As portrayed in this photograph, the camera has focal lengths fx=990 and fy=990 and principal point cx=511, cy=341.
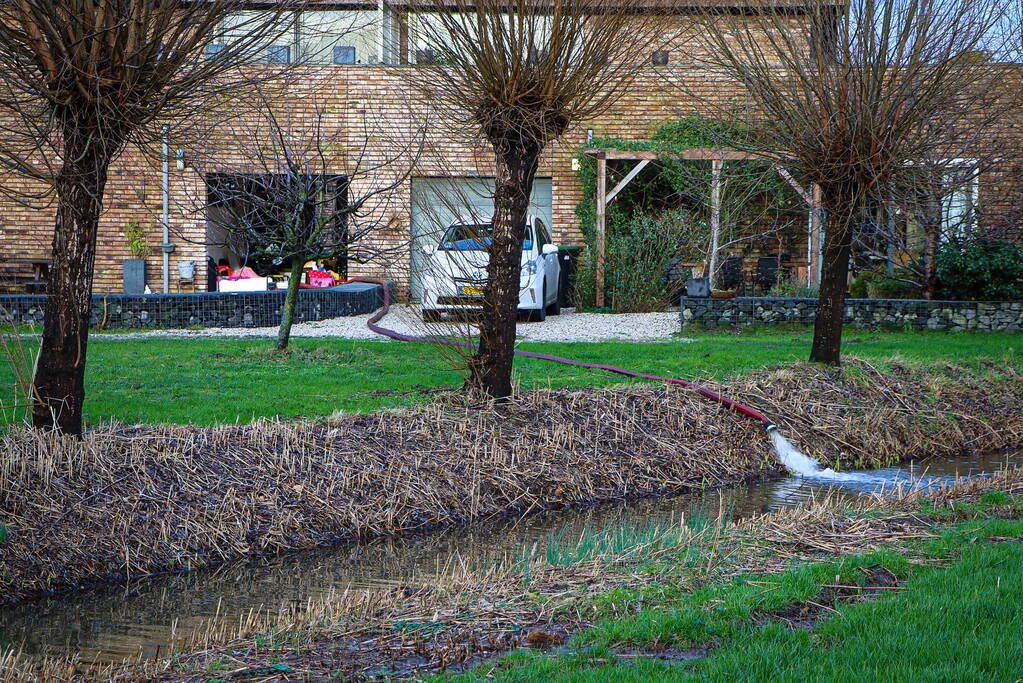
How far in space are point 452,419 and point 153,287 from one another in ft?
48.3

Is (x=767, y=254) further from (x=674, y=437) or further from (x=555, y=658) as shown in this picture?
(x=555, y=658)

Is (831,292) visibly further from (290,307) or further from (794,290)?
(794,290)

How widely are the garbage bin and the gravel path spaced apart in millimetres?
1328

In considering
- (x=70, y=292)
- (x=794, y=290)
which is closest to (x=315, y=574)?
(x=70, y=292)

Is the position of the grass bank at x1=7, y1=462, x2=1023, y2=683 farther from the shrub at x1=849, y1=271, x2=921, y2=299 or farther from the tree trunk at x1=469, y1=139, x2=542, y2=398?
the shrub at x1=849, y1=271, x2=921, y2=299

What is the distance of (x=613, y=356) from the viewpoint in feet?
39.3

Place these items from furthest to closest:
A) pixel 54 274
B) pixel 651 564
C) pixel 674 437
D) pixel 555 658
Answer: pixel 674 437 < pixel 54 274 < pixel 651 564 < pixel 555 658

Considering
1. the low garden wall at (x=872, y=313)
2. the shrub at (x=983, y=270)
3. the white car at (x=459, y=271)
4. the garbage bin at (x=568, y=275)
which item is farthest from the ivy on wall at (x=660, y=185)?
the white car at (x=459, y=271)

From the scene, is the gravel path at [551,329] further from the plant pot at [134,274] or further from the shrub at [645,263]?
the plant pot at [134,274]

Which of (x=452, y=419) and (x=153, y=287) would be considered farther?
(x=153, y=287)

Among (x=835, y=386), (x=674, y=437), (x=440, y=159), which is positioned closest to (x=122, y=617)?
(x=440, y=159)

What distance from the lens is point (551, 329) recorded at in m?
15.5

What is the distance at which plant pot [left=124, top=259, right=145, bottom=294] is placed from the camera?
20.7m

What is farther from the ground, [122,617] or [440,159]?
[440,159]
